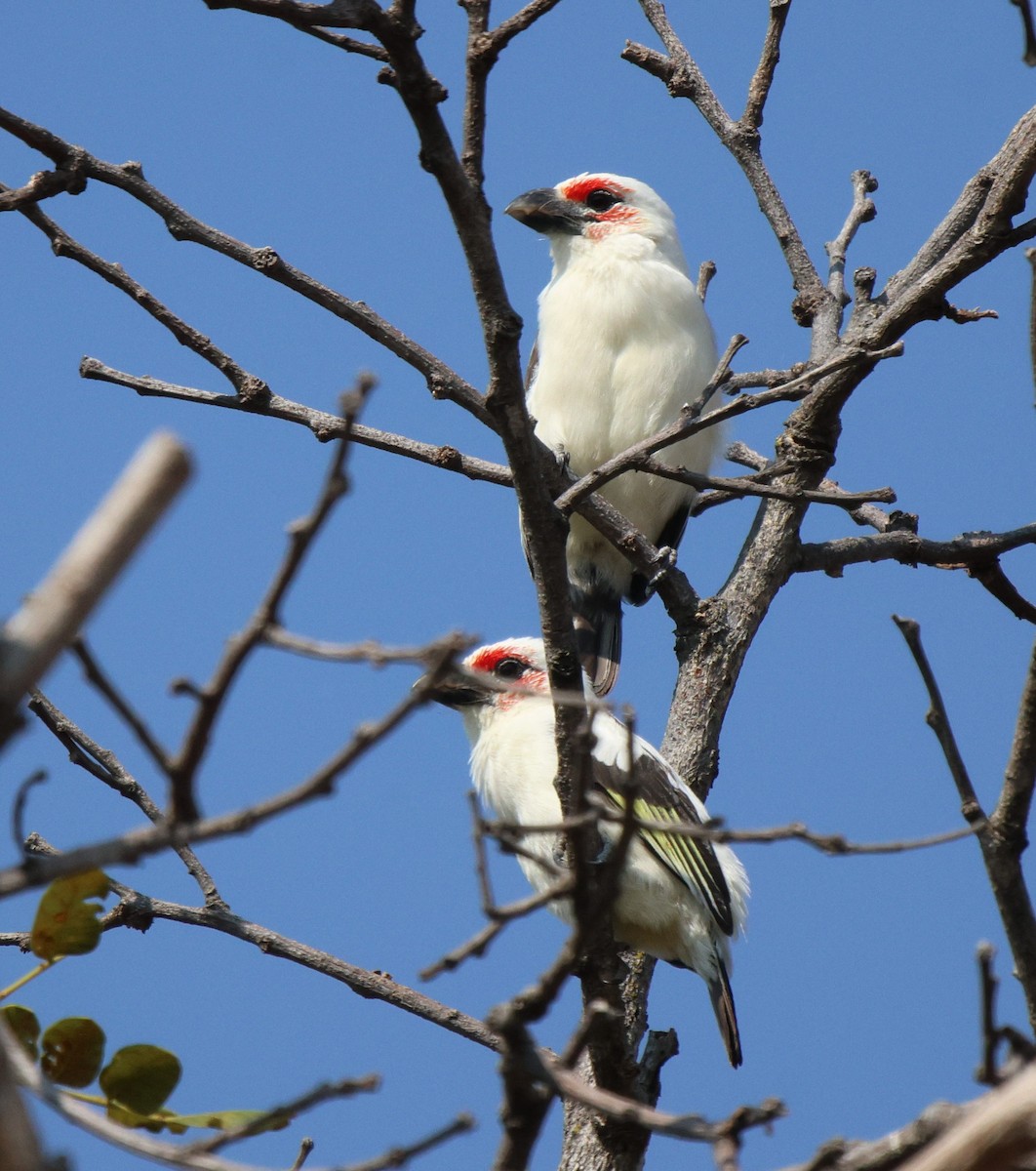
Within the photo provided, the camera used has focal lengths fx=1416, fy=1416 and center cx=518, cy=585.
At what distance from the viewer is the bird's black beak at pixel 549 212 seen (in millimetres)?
6385

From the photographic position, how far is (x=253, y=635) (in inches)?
55.9

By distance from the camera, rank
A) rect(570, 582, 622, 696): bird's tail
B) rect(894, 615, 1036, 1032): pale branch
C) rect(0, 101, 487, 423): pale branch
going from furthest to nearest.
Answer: rect(570, 582, 622, 696): bird's tail
rect(0, 101, 487, 423): pale branch
rect(894, 615, 1036, 1032): pale branch

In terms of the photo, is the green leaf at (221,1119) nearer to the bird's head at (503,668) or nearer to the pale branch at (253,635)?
the pale branch at (253,635)

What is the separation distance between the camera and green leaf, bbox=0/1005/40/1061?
2.12 meters

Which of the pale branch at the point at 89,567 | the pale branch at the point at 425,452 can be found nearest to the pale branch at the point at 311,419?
the pale branch at the point at 425,452

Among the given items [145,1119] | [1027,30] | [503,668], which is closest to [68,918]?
[145,1119]

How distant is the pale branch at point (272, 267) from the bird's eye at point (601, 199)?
3232mm

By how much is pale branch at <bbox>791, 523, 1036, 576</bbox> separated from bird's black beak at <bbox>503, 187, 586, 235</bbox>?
7.78ft

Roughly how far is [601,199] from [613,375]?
982 mm

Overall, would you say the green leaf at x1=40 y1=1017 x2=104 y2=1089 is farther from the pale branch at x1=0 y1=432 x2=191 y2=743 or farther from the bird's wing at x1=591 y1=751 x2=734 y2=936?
A: the bird's wing at x1=591 y1=751 x2=734 y2=936

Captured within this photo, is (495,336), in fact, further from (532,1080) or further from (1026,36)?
(532,1080)

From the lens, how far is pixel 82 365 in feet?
13.6

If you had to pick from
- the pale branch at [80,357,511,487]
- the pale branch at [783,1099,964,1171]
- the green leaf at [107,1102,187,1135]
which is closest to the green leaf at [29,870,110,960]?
the green leaf at [107,1102,187,1135]

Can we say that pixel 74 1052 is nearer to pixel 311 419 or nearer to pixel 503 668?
pixel 311 419
